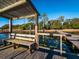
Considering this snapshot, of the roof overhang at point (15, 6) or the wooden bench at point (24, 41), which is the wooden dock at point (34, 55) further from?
the roof overhang at point (15, 6)

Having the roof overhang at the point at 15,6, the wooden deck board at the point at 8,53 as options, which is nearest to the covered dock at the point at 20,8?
the roof overhang at the point at 15,6

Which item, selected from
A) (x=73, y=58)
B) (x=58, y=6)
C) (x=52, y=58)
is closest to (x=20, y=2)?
(x=52, y=58)

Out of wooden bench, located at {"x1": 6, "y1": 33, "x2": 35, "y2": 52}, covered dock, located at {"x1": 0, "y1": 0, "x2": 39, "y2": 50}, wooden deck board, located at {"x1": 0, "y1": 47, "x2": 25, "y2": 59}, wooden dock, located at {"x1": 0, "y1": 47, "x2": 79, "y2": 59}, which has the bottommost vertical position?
wooden dock, located at {"x1": 0, "y1": 47, "x2": 79, "y2": 59}

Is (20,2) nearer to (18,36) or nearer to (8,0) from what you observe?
(8,0)

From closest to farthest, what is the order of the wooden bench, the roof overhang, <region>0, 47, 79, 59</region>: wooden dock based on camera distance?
the roof overhang < <region>0, 47, 79, 59</region>: wooden dock < the wooden bench

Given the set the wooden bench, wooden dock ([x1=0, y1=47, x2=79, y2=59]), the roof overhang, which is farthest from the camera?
the wooden bench

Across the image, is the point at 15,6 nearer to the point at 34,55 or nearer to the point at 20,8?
the point at 20,8

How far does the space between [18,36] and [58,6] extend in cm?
2465

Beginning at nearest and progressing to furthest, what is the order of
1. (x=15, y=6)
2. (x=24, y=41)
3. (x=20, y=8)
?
(x=15, y=6) → (x=20, y=8) → (x=24, y=41)

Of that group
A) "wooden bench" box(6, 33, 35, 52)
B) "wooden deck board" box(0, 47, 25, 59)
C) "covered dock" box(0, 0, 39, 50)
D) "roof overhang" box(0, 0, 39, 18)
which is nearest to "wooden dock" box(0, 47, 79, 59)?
"wooden deck board" box(0, 47, 25, 59)

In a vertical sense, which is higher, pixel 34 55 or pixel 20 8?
pixel 20 8

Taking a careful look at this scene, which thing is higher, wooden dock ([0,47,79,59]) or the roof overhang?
the roof overhang

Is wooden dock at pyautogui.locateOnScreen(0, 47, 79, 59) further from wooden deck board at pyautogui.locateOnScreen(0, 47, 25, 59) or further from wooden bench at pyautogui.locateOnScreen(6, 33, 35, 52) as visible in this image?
wooden bench at pyautogui.locateOnScreen(6, 33, 35, 52)

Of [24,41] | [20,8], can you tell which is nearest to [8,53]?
[24,41]
